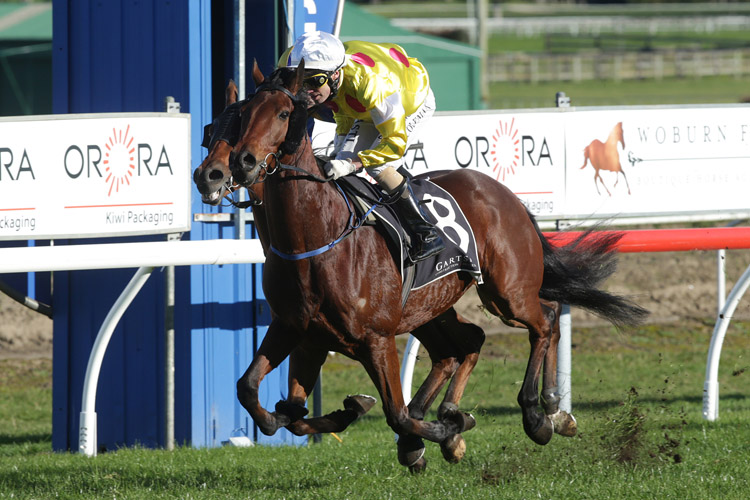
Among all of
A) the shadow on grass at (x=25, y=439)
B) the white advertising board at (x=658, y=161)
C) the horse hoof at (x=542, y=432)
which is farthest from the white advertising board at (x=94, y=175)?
the white advertising board at (x=658, y=161)

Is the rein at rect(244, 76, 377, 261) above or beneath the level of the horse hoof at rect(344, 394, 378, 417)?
above

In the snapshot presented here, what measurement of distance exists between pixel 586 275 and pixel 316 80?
2096mm

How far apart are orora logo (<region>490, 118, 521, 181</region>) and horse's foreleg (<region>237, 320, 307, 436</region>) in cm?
247

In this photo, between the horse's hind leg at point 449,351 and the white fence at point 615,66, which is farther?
the white fence at point 615,66

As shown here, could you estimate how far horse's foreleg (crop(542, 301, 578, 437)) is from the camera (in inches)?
213

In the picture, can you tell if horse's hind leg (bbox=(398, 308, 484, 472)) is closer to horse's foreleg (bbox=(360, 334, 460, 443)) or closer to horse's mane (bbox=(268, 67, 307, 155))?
horse's foreleg (bbox=(360, 334, 460, 443))

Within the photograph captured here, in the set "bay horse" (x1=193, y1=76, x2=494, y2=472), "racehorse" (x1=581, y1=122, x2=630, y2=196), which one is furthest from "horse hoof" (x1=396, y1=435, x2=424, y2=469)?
"racehorse" (x1=581, y1=122, x2=630, y2=196)

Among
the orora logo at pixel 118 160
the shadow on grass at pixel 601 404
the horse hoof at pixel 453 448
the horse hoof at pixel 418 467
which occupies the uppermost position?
the orora logo at pixel 118 160

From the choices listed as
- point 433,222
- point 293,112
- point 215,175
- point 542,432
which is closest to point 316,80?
point 293,112

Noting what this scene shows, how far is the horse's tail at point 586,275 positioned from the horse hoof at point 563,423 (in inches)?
24.8

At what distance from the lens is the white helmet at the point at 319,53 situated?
4.22 metres

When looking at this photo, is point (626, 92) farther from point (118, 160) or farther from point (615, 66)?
point (118, 160)

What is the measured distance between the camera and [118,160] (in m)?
5.75

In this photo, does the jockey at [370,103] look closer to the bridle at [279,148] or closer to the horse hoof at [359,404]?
the bridle at [279,148]
